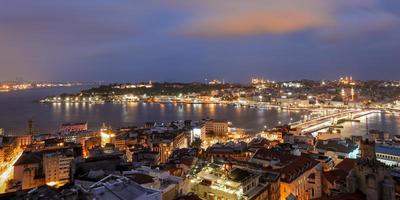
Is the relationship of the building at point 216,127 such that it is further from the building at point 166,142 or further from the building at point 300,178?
the building at point 300,178

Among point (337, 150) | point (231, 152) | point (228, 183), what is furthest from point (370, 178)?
point (337, 150)

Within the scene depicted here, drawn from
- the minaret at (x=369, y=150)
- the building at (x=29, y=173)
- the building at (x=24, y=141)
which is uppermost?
the minaret at (x=369, y=150)

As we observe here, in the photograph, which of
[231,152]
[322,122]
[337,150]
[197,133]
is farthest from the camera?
[322,122]

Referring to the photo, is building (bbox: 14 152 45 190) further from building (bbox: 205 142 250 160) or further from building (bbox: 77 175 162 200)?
building (bbox: 77 175 162 200)

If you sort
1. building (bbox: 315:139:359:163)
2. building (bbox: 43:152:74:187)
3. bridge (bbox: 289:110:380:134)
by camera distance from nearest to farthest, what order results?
building (bbox: 315:139:359:163) < building (bbox: 43:152:74:187) < bridge (bbox: 289:110:380:134)

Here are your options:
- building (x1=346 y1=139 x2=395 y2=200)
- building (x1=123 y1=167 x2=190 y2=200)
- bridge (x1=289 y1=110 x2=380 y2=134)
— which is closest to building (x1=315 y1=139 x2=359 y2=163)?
building (x1=123 y1=167 x2=190 y2=200)

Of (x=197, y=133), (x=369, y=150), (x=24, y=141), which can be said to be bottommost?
(x=24, y=141)

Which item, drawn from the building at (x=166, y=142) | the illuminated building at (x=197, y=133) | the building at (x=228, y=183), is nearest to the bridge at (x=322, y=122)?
the illuminated building at (x=197, y=133)

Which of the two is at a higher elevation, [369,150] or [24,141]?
[369,150]

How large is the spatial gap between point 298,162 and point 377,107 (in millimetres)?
39094

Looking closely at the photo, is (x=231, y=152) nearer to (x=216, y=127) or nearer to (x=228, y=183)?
(x=228, y=183)

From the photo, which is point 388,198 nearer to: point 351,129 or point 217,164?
point 217,164

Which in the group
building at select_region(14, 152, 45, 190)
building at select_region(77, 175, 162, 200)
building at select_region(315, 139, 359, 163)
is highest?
building at select_region(77, 175, 162, 200)

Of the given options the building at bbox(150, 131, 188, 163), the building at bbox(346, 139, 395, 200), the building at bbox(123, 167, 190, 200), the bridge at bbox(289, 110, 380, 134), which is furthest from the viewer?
the bridge at bbox(289, 110, 380, 134)
